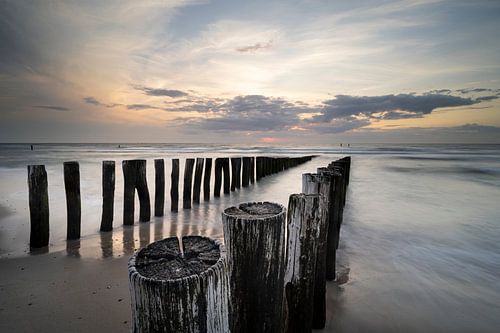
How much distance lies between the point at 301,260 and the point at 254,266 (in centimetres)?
67

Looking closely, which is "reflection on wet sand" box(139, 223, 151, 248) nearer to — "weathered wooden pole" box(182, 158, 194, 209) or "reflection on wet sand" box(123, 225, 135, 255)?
"reflection on wet sand" box(123, 225, 135, 255)

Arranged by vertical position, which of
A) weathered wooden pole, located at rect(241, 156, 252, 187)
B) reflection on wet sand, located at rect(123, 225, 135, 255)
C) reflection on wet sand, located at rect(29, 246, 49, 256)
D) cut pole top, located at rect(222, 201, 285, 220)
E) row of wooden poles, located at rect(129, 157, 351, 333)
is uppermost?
cut pole top, located at rect(222, 201, 285, 220)

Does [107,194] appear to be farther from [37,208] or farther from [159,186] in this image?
[159,186]

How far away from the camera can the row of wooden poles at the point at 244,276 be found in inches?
41.1

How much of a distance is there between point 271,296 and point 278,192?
8.55 m

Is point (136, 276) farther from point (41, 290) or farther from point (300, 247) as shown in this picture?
point (41, 290)

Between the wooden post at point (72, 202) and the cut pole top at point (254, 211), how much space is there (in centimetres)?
406

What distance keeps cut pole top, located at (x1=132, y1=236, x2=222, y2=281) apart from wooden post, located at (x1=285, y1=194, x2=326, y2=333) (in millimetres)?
980

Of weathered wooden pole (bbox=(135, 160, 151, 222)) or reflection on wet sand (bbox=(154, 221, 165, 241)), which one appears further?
weathered wooden pole (bbox=(135, 160, 151, 222))

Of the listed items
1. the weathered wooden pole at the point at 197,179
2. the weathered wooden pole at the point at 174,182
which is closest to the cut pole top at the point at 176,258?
the weathered wooden pole at the point at 174,182

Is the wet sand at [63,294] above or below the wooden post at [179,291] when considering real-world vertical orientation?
below

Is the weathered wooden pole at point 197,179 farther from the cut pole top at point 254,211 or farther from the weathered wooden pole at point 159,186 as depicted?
the cut pole top at point 254,211

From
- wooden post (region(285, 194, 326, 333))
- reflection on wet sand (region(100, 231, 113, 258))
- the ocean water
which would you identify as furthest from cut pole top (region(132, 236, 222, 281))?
reflection on wet sand (region(100, 231, 113, 258))

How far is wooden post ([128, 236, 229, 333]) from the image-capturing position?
3.35ft
